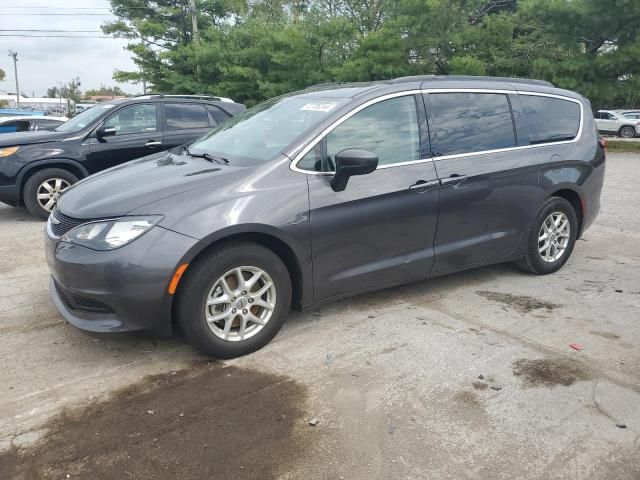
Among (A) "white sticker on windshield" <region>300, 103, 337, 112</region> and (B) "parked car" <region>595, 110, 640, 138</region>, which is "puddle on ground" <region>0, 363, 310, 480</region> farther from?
(B) "parked car" <region>595, 110, 640, 138</region>

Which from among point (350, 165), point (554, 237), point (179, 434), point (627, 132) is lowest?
point (179, 434)

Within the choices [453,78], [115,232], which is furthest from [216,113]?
[115,232]

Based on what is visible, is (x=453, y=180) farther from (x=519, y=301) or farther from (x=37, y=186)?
(x=37, y=186)

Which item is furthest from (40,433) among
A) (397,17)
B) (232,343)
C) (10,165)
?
(397,17)

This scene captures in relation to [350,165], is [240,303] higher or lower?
lower

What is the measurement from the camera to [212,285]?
3.33 metres

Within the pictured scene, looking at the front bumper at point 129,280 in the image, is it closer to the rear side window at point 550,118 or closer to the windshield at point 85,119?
the rear side window at point 550,118

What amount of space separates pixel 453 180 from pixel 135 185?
2358 mm

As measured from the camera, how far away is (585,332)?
13.2 feet

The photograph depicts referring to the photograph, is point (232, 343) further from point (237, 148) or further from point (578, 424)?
point (578, 424)

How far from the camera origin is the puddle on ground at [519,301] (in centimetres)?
448

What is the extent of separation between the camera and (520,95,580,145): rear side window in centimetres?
493

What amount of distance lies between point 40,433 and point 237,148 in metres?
2.28

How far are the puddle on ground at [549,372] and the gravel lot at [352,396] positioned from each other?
0.04 ft
